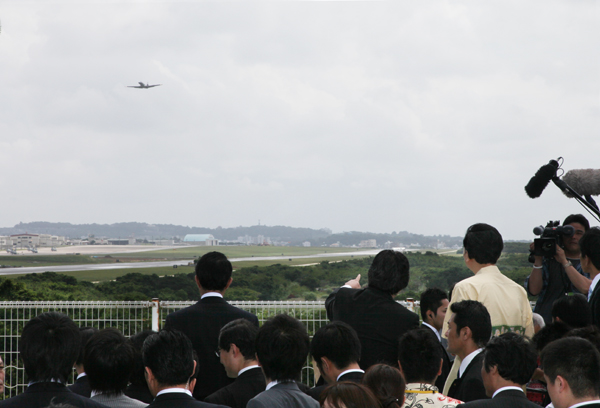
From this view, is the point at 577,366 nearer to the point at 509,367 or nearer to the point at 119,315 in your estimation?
the point at 509,367

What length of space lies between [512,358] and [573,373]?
29cm

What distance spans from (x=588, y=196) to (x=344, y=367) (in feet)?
10.3

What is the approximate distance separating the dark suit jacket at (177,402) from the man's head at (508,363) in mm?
1358

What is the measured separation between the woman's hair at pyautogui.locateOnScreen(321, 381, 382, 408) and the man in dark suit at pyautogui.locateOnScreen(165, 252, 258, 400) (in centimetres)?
157

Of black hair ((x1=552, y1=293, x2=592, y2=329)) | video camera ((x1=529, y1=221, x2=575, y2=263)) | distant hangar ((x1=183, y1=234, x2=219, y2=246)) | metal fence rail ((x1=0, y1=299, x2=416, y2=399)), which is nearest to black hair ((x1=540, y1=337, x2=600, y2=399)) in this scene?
black hair ((x1=552, y1=293, x2=592, y2=329))

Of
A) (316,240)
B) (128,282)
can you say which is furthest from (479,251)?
(316,240)

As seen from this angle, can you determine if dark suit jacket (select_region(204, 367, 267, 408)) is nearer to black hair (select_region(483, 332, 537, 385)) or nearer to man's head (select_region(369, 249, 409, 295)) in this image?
man's head (select_region(369, 249, 409, 295))

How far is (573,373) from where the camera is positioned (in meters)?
2.30

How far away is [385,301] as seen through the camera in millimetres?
3379

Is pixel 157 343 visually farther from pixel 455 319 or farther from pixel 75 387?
pixel 455 319

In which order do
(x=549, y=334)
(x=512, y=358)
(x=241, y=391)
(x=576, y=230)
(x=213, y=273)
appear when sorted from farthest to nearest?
(x=576, y=230), (x=213, y=273), (x=549, y=334), (x=241, y=391), (x=512, y=358)

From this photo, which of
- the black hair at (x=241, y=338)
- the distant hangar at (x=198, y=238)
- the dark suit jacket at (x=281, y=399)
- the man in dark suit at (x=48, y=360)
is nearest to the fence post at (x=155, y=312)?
the black hair at (x=241, y=338)

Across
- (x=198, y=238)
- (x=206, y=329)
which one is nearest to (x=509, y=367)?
(x=206, y=329)

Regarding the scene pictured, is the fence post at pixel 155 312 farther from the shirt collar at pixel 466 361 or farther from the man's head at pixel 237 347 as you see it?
the shirt collar at pixel 466 361
